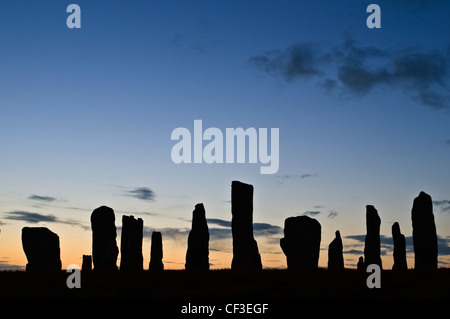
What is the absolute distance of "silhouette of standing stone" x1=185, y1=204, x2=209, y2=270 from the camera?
116 feet

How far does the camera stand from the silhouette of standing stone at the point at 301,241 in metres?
36.3

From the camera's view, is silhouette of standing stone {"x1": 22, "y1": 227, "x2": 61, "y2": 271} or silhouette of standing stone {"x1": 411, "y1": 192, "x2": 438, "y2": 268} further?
silhouette of standing stone {"x1": 411, "y1": 192, "x2": 438, "y2": 268}

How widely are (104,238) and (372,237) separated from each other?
63.2ft

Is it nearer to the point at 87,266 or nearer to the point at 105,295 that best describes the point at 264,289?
the point at 105,295

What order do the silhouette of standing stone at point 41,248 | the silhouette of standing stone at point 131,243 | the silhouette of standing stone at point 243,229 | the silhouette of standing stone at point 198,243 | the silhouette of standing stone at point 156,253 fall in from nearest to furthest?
1. the silhouette of standing stone at point 198,243
2. the silhouette of standing stone at point 243,229
3. the silhouette of standing stone at point 41,248
4. the silhouette of standing stone at point 131,243
5. the silhouette of standing stone at point 156,253

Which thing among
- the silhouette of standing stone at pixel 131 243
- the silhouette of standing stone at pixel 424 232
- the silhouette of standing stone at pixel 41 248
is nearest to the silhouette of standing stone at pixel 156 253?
the silhouette of standing stone at pixel 131 243

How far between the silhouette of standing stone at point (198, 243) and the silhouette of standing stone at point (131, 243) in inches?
242

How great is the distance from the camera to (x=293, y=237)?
121 feet

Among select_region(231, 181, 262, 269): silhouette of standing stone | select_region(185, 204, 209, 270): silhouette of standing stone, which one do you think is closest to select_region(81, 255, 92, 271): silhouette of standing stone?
select_region(185, 204, 209, 270): silhouette of standing stone

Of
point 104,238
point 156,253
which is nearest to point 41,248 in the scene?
point 104,238

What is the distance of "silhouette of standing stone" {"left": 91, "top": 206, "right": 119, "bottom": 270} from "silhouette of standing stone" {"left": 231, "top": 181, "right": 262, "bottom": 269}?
8425 millimetres

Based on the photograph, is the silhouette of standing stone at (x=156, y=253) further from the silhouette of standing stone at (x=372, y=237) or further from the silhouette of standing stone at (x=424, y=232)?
the silhouette of standing stone at (x=424, y=232)

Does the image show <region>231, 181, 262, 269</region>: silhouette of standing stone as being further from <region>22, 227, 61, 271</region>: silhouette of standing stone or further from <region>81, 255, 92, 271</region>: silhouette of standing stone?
<region>81, 255, 92, 271</region>: silhouette of standing stone

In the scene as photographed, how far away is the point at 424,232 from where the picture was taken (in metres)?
37.9
